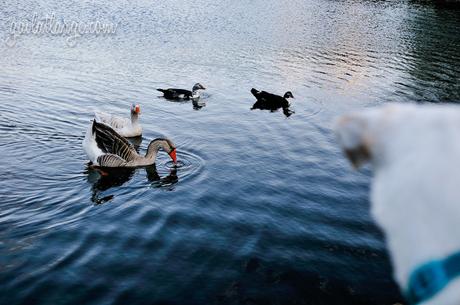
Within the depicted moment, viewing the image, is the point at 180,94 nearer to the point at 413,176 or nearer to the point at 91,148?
the point at 91,148

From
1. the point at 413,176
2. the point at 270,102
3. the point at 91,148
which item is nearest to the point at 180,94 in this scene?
the point at 270,102

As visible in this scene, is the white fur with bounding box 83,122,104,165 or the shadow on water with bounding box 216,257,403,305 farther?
the white fur with bounding box 83,122,104,165

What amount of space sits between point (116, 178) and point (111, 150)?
128 centimetres

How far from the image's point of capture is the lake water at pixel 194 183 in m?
9.50

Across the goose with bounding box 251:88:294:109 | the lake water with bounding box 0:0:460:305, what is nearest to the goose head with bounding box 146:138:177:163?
the lake water with bounding box 0:0:460:305

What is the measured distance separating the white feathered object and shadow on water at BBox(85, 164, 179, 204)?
12766 millimetres

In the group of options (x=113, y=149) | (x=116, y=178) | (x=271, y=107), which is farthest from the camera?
(x=271, y=107)

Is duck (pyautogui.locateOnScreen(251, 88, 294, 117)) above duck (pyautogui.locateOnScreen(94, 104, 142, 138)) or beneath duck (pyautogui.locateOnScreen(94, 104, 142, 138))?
above

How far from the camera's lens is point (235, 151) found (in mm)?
18297

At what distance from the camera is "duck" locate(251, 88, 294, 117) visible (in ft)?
82.8

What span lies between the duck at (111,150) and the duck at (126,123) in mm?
2926

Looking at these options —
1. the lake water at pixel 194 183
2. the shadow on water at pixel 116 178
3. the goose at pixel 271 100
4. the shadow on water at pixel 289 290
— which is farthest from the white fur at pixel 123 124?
the shadow on water at pixel 289 290

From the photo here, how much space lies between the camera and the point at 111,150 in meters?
16.3

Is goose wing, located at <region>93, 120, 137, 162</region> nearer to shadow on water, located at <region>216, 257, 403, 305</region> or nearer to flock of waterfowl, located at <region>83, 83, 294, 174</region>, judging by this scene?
flock of waterfowl, located at <region>83, 83, 294, 174</region>
